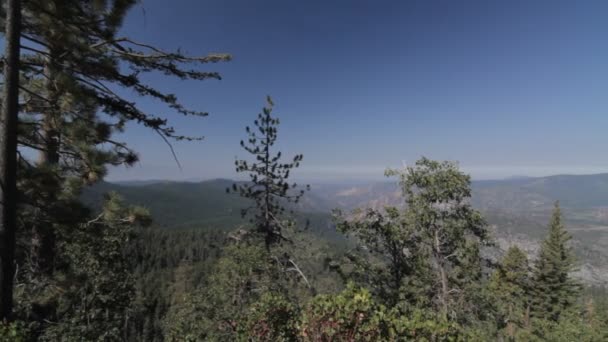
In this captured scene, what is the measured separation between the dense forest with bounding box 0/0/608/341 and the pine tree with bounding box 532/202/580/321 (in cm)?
1884

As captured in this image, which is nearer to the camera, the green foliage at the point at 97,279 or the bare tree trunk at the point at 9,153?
the bare tree trunk at the point at 9,153

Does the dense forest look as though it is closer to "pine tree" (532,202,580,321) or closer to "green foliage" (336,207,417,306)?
"green foliage" (336,207,417,306)

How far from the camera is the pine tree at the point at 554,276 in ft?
94.4

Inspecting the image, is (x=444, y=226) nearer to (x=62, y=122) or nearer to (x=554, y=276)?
(x=62, y=122)

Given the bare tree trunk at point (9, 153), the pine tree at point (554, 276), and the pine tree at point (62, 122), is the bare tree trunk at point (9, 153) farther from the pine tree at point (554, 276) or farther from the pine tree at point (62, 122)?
the pine tree at point (554, 276)

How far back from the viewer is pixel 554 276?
29688 mm

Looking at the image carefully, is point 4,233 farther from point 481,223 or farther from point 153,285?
point 153,285

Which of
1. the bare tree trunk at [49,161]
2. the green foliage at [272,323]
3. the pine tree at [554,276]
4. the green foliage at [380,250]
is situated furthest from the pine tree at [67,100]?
the pine tree at [554,276]

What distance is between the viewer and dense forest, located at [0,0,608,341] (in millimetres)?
4152

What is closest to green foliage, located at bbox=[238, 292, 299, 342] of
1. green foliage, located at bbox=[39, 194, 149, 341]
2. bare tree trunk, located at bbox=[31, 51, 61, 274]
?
green foliage, located at bbox=[39, 194, 149, 341]

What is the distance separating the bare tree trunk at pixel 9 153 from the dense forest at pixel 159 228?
0.05 ft

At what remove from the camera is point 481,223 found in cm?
1137

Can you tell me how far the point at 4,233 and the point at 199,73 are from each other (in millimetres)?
4411

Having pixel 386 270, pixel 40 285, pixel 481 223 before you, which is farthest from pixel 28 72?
pixel 481 223
